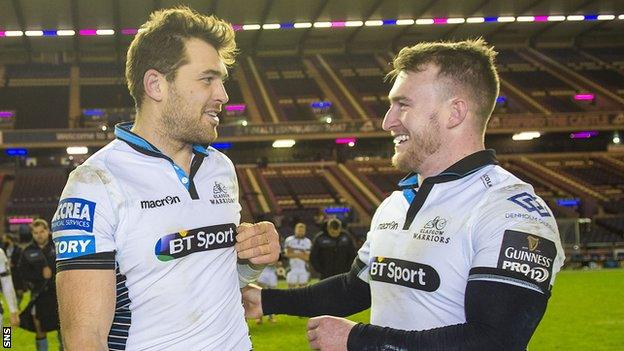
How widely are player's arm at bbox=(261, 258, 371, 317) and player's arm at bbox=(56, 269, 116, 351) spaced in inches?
44.3

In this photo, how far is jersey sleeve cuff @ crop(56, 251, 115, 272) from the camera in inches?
99.3

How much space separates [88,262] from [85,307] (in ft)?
0.53

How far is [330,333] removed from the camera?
2729 mm

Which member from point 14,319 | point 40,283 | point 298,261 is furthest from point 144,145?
point 298,261

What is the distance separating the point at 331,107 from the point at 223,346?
40874 millimetres

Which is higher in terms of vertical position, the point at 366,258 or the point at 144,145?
the point at 144,145

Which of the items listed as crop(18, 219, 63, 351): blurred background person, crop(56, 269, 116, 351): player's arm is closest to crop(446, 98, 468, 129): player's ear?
crop(56, 269, 116, 351): player's arm

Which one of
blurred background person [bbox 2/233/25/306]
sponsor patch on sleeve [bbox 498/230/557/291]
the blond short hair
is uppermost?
blurred background person [bbox 2/233/25/306]

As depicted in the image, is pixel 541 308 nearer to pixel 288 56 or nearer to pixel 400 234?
pixel 400 234

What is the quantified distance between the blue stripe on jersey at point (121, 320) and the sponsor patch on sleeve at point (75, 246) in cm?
24

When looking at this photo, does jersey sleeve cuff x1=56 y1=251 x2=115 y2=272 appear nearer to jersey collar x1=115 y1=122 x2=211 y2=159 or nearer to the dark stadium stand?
jersey collar x1=115 y1=122 x2=211 y2=159

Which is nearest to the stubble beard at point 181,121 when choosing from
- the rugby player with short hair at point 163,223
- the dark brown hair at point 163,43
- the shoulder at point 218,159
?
the rugby player with short hair at point 163,223

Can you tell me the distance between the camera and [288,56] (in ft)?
163

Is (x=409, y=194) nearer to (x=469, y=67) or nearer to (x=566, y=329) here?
(x=469, y=67)
